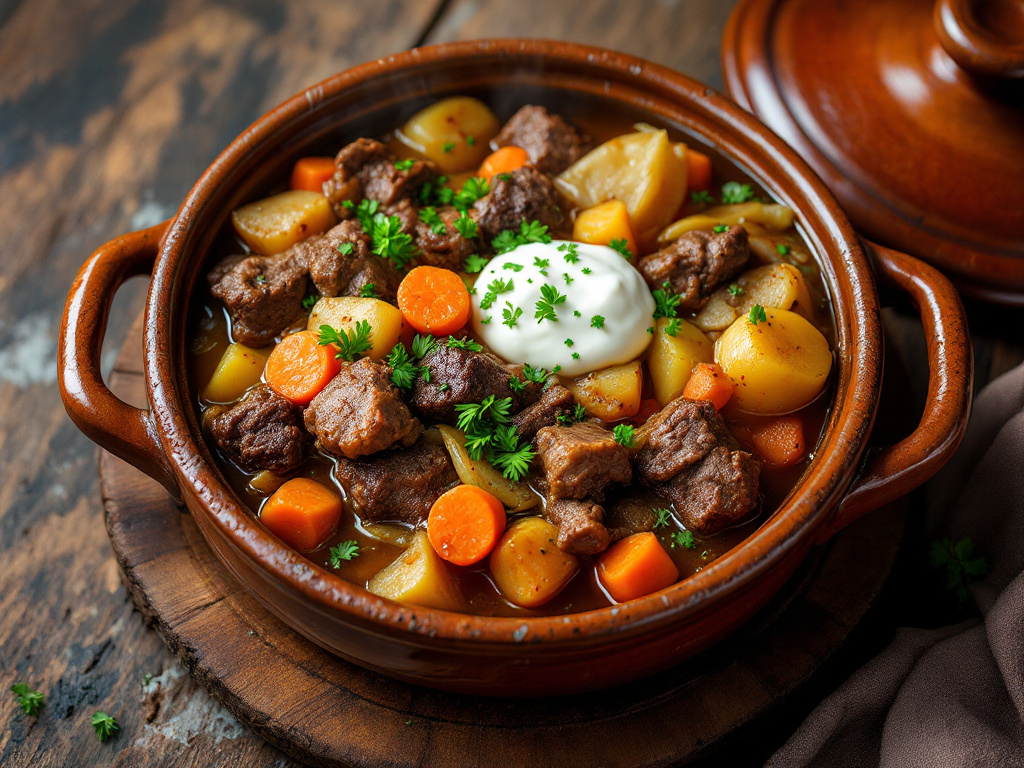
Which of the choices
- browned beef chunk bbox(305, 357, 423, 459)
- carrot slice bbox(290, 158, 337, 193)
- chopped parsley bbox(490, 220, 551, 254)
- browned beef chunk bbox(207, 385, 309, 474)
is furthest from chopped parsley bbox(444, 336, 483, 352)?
carrot slice bbox(290, 158, 337, 193)

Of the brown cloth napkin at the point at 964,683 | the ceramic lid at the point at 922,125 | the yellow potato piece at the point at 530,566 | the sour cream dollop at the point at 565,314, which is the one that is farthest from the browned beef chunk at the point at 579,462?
the ceramic lid at the point at 922,125

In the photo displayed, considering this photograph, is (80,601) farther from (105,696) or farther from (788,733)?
(788,733)

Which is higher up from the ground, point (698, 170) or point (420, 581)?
point (698, 170)

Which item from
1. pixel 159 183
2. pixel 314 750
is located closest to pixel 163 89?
pixel 159 183

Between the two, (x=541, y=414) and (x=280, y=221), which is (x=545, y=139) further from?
(x=541, y=414)

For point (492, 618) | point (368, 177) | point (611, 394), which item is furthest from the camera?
point (368, 177)

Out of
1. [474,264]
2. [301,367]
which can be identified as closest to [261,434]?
[301,367]
